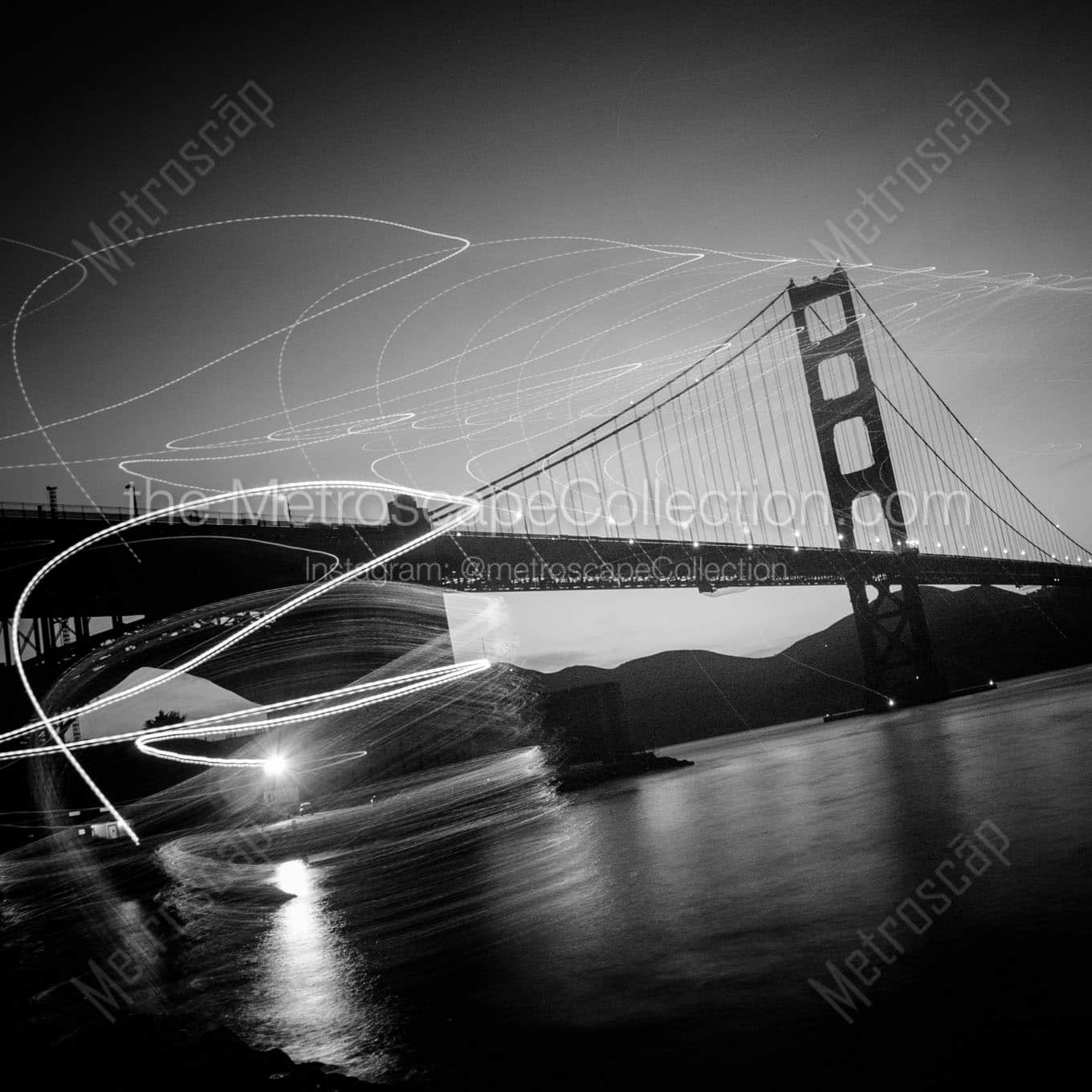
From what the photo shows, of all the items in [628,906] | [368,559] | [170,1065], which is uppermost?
[368,559]

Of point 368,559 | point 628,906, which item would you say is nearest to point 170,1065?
point 628,906

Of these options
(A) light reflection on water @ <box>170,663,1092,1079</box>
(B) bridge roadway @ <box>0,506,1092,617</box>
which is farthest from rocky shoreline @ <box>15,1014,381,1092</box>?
(B) bridge roadway @ <box>0,506,1092,617</box>

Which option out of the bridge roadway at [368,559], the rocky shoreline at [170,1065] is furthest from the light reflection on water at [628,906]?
the bridge roadway at [368,559]

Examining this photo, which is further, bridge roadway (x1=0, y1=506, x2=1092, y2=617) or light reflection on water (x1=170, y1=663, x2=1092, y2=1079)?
bridge roadway (x1=0, y1=506, x2=1092, y2=617)

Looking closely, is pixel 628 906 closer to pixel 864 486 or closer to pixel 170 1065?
pixel 170 1065

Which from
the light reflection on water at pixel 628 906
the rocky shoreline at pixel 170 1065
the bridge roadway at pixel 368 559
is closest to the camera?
the rocky shoreline at pixel 170 1065

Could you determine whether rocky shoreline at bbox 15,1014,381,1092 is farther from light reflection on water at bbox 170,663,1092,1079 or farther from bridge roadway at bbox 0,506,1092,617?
bridge roadway at bbox 0,506,1092,617

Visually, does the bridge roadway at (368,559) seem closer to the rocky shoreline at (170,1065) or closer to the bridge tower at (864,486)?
the bridge tower at (864,486)

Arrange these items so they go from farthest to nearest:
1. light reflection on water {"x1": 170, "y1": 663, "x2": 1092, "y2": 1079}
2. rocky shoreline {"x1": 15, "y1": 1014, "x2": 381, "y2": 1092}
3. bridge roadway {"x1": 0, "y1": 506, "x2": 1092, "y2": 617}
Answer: bridge roadway {"x1": 0, "y1": 506, "x2": 1092, "y2": 617} → light reflection on water {"x1": 170, "y1": 663, "x2": 1092, "y2": 1079} → rocky shoreline {"x1": 15, "y1": 1014, "x2": 381, "y2": 1092}

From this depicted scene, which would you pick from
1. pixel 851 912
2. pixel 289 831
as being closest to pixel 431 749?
pixel 289 831
